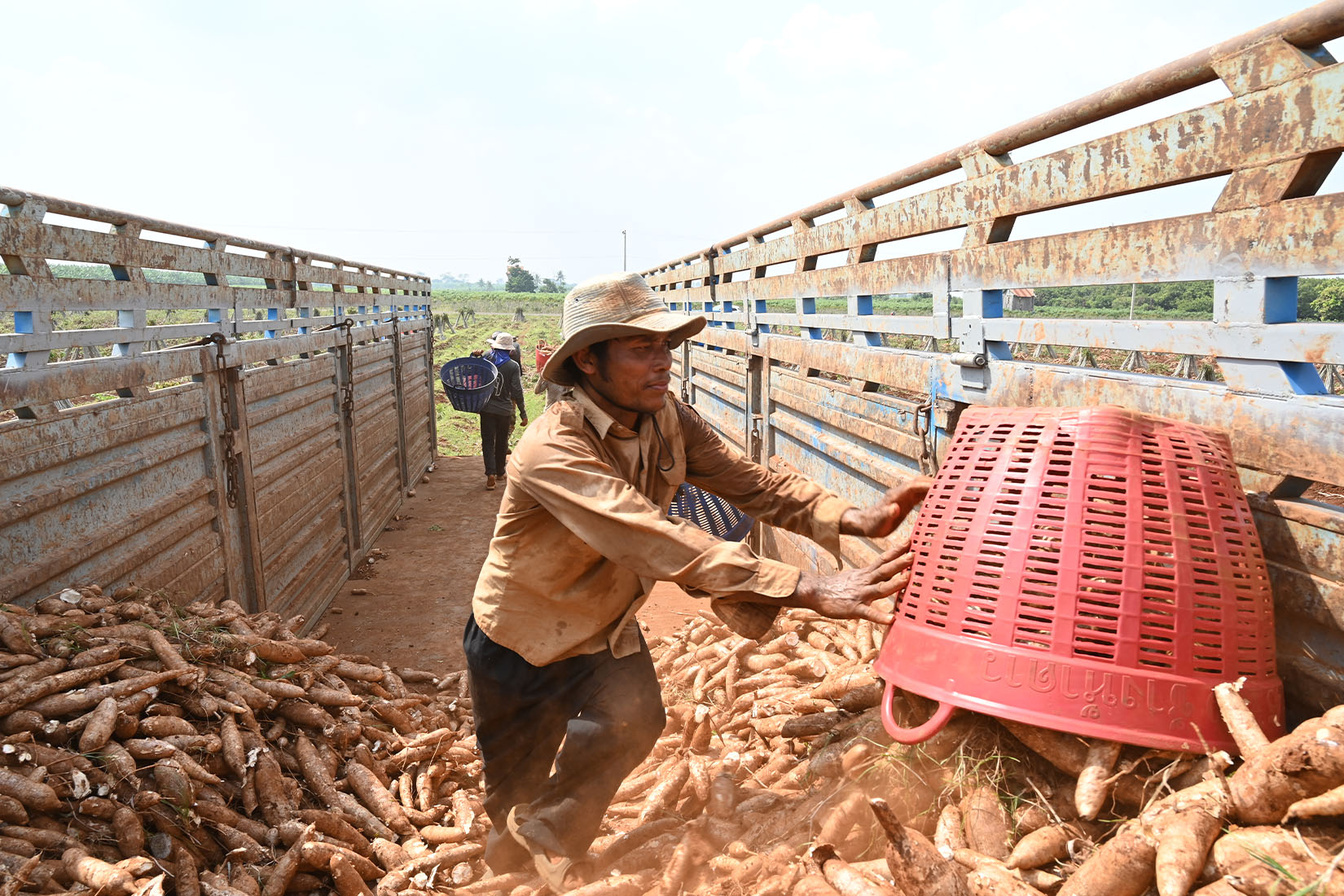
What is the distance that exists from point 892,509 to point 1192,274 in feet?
3.61

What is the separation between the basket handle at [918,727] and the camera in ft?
7.05

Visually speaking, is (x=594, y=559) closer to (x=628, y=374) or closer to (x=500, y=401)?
(x=628, y=374)

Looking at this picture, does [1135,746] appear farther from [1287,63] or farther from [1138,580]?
[1287,63]

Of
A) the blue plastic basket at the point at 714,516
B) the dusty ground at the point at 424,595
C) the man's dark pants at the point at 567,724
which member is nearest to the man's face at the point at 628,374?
the man's dark pants at the point at 567,724

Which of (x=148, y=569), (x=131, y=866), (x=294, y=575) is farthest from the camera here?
(x=294, y=575)

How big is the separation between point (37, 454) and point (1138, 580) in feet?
12.3

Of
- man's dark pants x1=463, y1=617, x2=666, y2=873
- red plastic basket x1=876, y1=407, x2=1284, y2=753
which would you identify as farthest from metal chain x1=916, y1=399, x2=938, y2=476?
man's dark pants x1=463, y1=617, x2=666, y2=873

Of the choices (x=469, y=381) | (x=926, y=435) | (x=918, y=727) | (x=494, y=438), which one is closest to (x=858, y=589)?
(x=918, y=727)

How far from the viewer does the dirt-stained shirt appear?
2.51 metres

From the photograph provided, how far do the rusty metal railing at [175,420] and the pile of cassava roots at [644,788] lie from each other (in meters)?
0.34

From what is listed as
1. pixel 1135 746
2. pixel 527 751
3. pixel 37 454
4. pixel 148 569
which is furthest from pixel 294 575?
pixel 1135 746

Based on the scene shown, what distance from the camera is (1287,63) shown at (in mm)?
1865

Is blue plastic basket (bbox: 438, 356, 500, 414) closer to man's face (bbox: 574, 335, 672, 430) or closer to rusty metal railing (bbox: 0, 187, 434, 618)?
rusty metal railing (bbox: 0, 187, 434, 618)

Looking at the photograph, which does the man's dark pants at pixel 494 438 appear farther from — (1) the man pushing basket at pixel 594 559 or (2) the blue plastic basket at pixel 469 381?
(1) the man pushing basket at pixel 594 559
